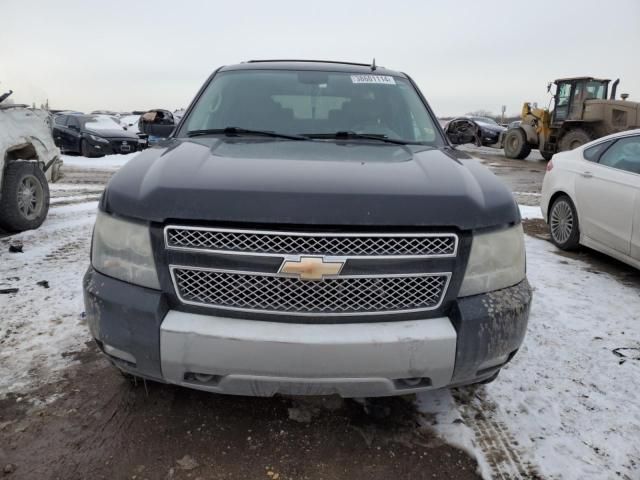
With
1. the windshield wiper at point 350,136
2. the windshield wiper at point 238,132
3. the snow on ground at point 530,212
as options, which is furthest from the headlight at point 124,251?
the snow on ground at point 530,212

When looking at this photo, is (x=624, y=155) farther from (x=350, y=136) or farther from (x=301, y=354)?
(x=301, y=354)

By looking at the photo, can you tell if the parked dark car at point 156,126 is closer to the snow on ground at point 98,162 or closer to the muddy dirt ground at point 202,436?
the muddy dirt ground at point 202,436

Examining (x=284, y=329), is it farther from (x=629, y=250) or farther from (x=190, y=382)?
(x=629, y=250)

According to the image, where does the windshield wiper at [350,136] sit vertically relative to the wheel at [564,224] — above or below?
above

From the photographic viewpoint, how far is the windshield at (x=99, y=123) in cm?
1644

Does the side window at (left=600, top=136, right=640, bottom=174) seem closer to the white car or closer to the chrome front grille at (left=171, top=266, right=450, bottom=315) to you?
the white car

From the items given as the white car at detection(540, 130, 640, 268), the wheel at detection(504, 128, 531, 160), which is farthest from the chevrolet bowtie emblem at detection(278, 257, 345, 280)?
the wheel at detection(504, 128, 531, 160)

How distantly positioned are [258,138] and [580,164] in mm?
4205

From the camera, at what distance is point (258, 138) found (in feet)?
9.00

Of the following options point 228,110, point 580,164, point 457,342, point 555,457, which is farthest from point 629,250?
point 228,110

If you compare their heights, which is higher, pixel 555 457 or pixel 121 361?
pixel 121 361

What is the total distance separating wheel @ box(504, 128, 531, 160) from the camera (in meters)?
18.5

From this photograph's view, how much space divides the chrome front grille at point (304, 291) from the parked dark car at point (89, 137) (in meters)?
15.3

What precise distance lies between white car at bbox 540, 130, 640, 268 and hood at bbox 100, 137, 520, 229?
3037mm
